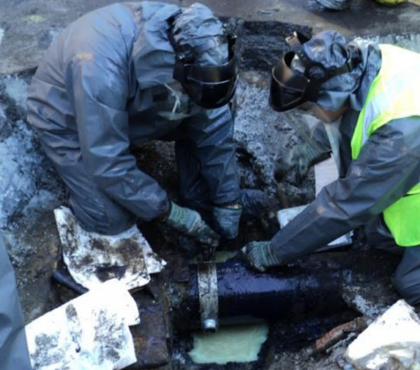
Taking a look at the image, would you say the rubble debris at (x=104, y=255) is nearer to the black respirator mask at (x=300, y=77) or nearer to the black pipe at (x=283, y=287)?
the black pipe at (x=283, y=287)

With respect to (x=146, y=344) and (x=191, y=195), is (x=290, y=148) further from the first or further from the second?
(x=146, y=344)

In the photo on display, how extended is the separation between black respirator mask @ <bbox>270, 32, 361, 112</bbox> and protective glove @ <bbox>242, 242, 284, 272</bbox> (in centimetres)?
93

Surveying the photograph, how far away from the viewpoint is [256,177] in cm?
484

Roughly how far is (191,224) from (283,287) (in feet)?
2.24

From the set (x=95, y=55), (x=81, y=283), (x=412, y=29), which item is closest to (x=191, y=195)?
(x=81, y=283)

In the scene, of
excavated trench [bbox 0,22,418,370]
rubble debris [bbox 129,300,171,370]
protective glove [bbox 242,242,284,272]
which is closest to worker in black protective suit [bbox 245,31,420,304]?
protective glove [bbox 242,242,284,272]

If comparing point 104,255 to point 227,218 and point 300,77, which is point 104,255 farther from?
point 300,77

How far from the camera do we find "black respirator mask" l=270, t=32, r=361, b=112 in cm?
309

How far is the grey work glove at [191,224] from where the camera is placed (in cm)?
401

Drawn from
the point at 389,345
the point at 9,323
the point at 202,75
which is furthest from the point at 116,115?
the point at 389,345

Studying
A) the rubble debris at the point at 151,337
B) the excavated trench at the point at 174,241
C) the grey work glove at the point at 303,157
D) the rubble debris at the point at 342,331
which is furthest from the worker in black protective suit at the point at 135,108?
the rubble debris at the point at 342,331

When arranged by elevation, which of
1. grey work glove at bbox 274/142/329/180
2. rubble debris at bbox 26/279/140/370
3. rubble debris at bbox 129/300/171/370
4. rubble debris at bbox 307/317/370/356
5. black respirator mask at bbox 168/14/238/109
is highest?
black respirator mask at bbox 168/14/238/109

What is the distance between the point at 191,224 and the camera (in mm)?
4059

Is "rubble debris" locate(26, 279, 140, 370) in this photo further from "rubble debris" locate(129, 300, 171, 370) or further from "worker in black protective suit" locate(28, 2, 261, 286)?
"worker in black protective suit" locate(28, 2, 261, 286)
